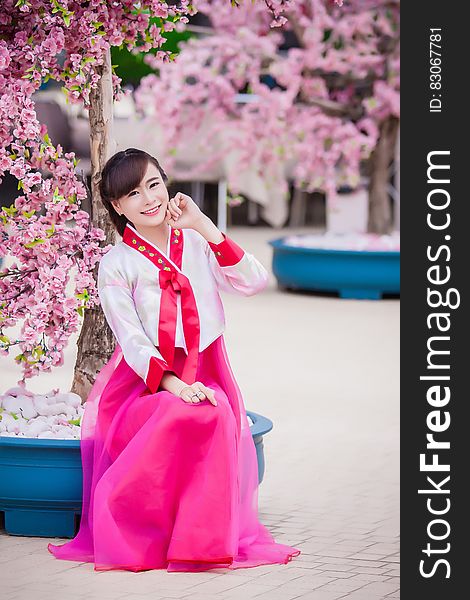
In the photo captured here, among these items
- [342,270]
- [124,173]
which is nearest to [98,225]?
[124,173]

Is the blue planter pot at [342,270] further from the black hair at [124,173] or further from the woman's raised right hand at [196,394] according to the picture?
the woman's raised right hand at [196,394]

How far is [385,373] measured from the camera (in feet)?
23.9

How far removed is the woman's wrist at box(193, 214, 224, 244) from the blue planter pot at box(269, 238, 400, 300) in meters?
6.28

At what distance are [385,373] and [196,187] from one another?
9.02 metres

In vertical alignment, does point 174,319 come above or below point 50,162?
below

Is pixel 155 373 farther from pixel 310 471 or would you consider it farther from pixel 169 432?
pixel 310 471

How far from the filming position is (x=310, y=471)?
5043mm

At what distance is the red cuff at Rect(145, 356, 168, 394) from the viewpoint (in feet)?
12.2

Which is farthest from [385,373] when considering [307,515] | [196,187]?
[196,187]

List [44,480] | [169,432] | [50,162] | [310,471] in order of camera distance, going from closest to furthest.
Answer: [169,432] → [44,480] → [50,162] → [310,471]

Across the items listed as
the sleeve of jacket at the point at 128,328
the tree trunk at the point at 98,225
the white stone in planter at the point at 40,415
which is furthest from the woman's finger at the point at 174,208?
the white stone in planter at the point at 40,415

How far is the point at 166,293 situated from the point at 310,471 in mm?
1445

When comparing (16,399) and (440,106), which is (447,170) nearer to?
(440,106)

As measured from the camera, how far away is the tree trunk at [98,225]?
14.7 ft
